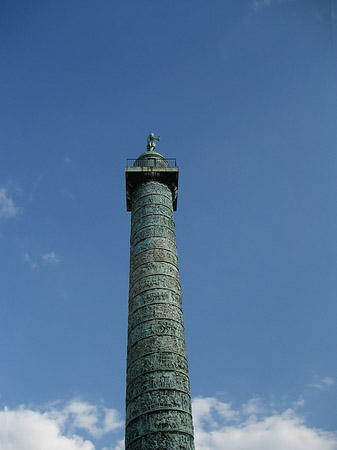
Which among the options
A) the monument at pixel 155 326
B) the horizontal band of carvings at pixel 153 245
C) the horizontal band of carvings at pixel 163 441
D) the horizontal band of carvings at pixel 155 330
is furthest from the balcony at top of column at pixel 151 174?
the horizontal band of carvings at pixel 163 441

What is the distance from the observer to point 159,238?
905 cm

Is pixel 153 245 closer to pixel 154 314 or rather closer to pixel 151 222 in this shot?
pixel 151 222

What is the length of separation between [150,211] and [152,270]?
1.67 m

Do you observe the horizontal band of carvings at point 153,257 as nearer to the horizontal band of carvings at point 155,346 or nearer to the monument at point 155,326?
the monument at point 155,326

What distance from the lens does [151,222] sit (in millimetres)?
9359

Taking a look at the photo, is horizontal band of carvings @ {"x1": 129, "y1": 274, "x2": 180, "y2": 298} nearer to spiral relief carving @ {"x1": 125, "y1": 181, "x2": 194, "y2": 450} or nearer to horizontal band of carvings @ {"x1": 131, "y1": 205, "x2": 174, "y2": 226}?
spiral relief carving @ {"x1": 125, "y1": 181, "x2": 194, "y2": 450}

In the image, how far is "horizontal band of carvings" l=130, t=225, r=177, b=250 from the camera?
30.0 ft

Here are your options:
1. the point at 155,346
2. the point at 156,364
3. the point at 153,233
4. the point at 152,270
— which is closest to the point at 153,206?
the point at 153,233

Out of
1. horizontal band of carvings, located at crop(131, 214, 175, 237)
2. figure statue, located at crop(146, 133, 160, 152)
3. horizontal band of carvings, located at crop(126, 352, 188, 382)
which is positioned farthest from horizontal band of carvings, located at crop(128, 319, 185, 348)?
figure statue, located at crop(146, 133, 160, 152)

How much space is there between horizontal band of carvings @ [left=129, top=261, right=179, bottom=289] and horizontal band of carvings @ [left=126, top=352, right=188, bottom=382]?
1691 millimetres

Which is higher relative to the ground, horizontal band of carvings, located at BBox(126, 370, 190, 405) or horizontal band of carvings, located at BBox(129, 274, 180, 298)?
horizontal band of carvings, located at BBox(129, 274, 180, 298)

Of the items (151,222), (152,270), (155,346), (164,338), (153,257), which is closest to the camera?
(155,346)

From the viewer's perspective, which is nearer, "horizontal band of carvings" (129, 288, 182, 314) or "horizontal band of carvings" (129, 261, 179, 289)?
"horizontal band of carvings" (129, 288, 182, 314)

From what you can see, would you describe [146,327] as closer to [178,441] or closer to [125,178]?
[178,441]
